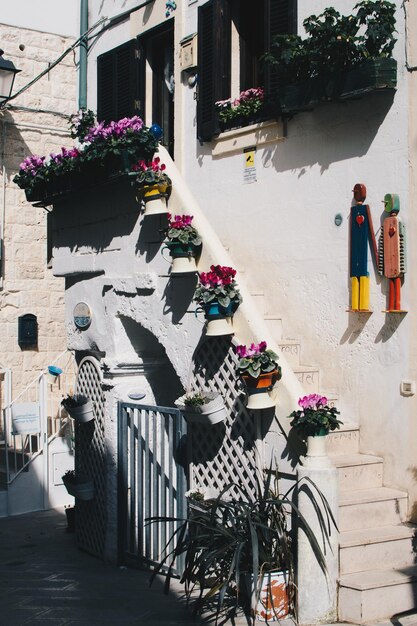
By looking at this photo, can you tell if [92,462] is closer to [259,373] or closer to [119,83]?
[259,373]

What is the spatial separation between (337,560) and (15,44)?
930 cm

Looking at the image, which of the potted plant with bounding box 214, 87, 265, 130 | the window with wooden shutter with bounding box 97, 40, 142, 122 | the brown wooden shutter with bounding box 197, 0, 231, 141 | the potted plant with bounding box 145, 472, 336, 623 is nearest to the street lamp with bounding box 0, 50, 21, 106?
the window with wooden shutter with bounding box 97, 40, 142, 122

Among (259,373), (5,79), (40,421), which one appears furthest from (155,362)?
(5,79)

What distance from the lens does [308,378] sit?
8414 mm

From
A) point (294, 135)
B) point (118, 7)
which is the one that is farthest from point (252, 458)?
point (118, 7)

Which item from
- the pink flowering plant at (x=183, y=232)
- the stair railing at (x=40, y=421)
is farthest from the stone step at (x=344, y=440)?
the stair railing at (x=40, y=421)

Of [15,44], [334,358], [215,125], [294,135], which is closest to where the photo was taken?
[334,358]

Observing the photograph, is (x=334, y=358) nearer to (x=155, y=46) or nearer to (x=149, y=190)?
(x=149, y=190)

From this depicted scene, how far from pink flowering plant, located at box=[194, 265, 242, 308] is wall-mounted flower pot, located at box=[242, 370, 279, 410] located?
0.71 metres

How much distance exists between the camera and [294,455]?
721 cm

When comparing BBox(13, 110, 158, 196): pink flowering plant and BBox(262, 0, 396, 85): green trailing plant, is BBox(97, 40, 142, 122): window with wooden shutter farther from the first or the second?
BBox(262, 0, 396, 85): green trailing plant

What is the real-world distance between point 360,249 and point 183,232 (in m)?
1.50

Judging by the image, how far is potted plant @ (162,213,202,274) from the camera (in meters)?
8.09

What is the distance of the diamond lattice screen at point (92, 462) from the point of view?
965 centimetres
